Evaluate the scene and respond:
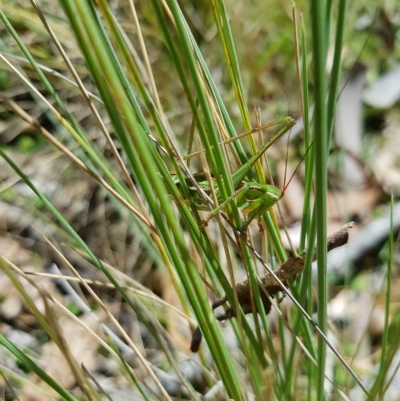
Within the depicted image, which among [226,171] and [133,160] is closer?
[133,160]

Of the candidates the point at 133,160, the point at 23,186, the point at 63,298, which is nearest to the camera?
the point at 133,160

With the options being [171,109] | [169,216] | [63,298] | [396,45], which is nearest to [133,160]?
[169,216]

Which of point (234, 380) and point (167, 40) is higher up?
point (167, 40)

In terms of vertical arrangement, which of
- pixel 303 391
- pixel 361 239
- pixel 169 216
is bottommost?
pixel 303 391

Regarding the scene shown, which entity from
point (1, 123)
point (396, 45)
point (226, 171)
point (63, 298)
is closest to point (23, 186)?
point (1, 123)

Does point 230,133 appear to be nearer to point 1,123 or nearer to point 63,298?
point 63,298

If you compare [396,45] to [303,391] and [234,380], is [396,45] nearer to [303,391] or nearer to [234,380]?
[303,391]

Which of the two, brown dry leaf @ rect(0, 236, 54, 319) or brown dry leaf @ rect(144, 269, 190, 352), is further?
brown dry leaf @ rect(0, 236, 54, 319)

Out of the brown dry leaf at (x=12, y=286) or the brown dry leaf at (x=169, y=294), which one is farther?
the brown dry leaf at (x=12, y=286)

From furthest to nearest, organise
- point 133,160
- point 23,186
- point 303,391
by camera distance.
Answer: point 23,186
point 303,391
point 133,160
